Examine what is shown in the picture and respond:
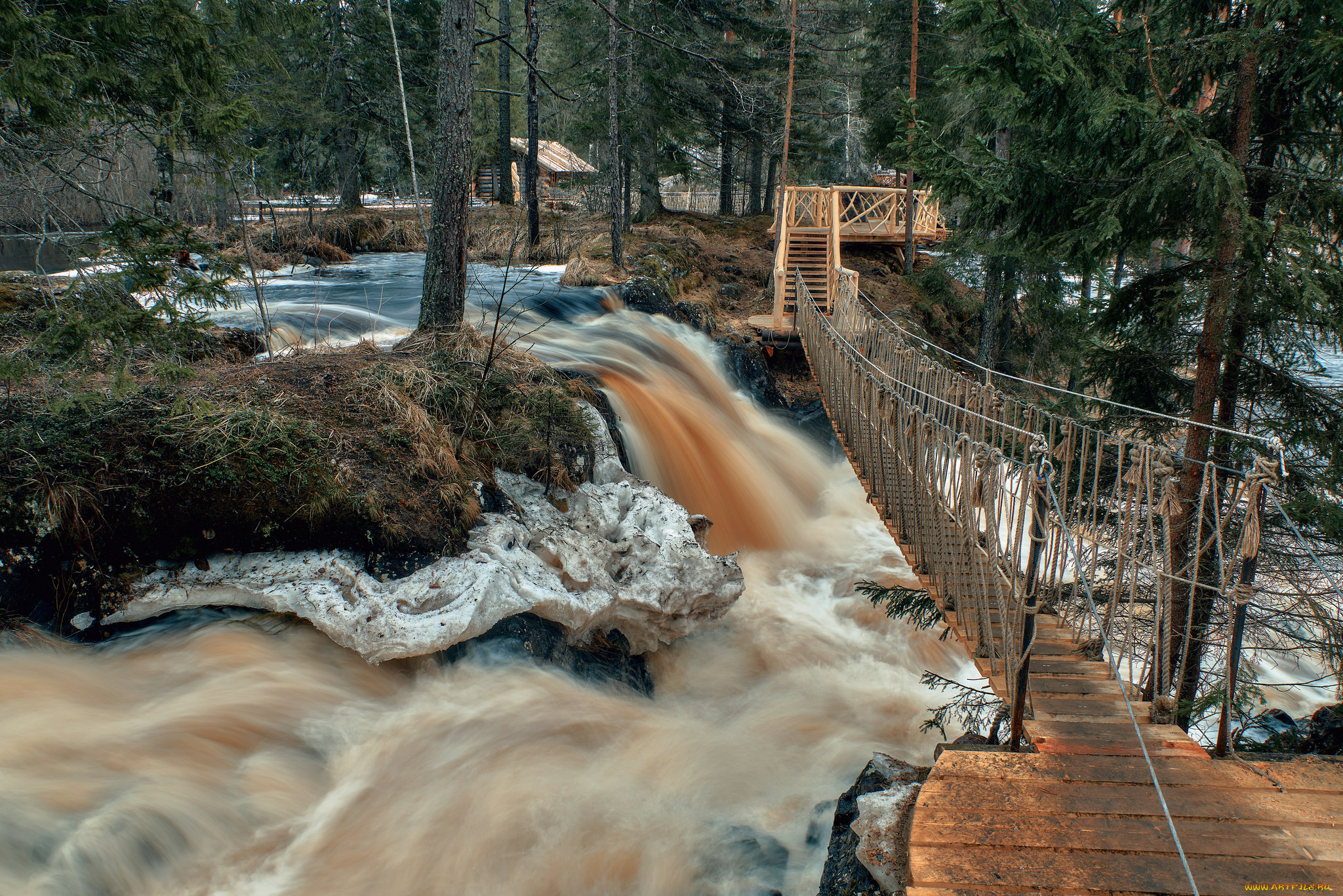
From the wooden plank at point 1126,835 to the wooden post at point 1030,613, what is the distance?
44 cm

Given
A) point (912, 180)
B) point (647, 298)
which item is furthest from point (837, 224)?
point (912, 180)

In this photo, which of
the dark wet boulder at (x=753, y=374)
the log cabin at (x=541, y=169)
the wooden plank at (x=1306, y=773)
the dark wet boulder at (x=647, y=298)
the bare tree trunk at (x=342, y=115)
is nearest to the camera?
the wooden plank at (x=1306, y=773)

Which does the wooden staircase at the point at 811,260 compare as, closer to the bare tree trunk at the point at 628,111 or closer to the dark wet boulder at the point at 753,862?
the bare tree trunk at the point at 628,111

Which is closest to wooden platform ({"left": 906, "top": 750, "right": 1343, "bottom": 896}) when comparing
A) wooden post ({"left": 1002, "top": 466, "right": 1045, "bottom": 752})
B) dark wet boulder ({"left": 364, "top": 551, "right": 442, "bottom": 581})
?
wooden post ({"left": 1002, "top": 466, "right": 1045, "bottom": 752})

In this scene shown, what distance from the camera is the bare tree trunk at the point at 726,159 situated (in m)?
17.7

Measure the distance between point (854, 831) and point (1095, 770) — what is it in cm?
89

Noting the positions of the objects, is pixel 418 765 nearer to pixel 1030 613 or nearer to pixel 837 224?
pixel 1030 613

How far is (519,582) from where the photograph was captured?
495 centimetres

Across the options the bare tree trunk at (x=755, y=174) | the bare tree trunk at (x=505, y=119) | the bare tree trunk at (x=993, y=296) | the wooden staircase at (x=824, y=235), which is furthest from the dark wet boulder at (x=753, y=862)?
the bare tree trunk at (x=505, y=119)

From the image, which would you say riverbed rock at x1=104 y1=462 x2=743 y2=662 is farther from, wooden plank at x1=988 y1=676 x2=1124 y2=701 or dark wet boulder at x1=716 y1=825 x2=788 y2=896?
wooden plank at x1=988 y1=676 x2=1124 y2=701

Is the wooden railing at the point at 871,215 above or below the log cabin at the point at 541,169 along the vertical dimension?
below

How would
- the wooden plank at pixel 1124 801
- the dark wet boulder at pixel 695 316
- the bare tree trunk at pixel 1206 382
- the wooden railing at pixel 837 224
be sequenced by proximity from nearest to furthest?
the wooden plank at pixel 1124 801
the bare tree trunk at pixel 1206 382
the wooden railing at pixel 837 224
the dark wet boulder at pixel 695 316

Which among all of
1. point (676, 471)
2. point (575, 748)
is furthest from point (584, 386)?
point (575, 748)

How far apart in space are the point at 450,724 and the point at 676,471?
3.82m
